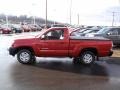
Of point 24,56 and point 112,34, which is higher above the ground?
point 112,34

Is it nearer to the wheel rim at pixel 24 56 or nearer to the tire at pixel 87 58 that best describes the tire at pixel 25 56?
the wheel rim at pixel 24 56

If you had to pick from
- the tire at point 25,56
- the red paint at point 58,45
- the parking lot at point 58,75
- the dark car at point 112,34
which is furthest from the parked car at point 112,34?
the tire at point 25,56

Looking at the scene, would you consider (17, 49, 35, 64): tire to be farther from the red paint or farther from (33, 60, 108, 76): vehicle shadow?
(33, 60, 108, 76): vehicle shadow

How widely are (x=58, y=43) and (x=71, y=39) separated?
1.99 ft

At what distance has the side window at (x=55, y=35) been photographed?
13977 mm

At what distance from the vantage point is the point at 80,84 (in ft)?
31.8

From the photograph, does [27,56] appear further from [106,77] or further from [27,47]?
[106,77]

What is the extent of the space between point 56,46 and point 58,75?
2795mm

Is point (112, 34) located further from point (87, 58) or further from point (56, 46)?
point (56, 46)

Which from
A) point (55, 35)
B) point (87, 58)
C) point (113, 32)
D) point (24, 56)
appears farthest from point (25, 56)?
point (113, 32)

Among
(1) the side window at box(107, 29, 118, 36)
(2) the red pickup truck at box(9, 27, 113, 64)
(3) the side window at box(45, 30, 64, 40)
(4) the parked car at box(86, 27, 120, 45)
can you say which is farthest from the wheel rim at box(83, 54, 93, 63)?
(1) the side window at box(107, 29, 118, 36)

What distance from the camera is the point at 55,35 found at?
1405 cm

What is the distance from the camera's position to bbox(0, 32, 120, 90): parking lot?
9358 mm

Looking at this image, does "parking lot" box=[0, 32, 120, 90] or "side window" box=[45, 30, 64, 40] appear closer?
"parking lot" box=[0, 32, 120, 90]
